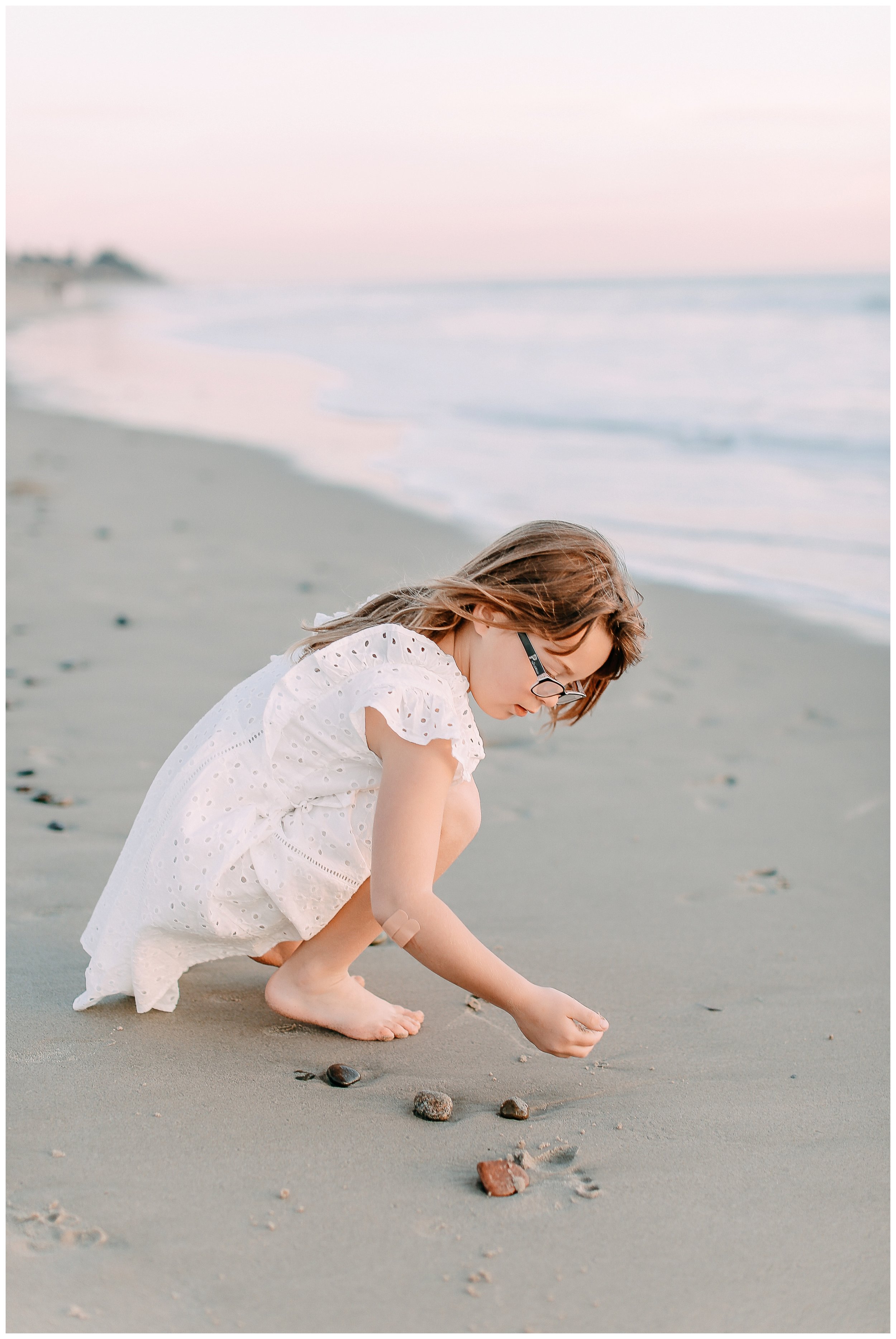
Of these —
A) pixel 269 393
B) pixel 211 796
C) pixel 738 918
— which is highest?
pixel 269 393

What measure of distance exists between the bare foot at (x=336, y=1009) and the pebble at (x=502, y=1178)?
48 cm

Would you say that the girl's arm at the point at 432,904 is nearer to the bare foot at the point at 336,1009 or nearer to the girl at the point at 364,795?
the girl at the point at 364,795

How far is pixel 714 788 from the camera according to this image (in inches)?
141

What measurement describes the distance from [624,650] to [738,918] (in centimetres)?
99

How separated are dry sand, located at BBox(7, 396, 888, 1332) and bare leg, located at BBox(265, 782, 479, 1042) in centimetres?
4

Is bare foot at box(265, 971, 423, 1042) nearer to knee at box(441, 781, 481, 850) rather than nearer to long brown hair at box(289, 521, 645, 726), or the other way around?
knee at box(441, 781, 481, 850)

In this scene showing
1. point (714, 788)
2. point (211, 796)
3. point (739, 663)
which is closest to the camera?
point (211, 796)

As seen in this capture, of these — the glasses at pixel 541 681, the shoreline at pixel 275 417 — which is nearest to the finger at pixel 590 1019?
the glasses at pixel 541 681

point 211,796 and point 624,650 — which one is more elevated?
point 624,650

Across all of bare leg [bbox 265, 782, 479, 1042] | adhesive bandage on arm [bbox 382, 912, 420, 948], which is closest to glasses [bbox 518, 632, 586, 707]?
bare leg [bbox 265, 782, 479, 1042]

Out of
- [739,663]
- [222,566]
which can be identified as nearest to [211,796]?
[739,663]

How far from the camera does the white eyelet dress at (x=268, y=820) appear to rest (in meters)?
2.08

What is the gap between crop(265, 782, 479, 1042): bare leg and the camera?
7.22 ft

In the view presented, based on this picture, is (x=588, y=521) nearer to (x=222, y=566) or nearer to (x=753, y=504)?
(x=753, y=504)
